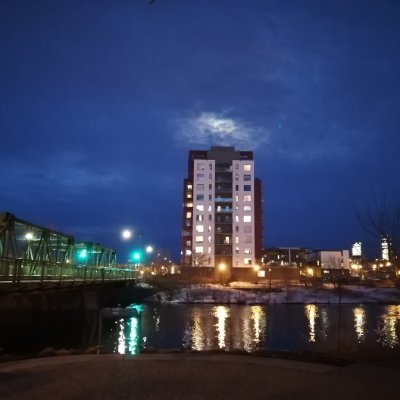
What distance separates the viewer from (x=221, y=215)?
127250 mm

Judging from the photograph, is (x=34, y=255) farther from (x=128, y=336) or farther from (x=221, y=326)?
(x=221, y=326)

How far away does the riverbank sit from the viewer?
89.7 metres

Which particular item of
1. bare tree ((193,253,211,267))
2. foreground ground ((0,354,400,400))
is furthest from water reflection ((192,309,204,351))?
bare tree ((193,253,211,267))

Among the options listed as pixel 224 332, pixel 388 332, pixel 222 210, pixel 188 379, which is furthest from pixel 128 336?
pixel 222 210

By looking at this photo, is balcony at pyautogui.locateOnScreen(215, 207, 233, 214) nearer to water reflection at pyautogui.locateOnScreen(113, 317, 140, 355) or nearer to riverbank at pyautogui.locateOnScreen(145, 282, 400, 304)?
riverbank at pyautogui.locateOnScreen(145, 282, 400, 304)

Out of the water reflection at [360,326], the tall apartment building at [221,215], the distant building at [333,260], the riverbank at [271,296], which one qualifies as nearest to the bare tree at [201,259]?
the tall apartment building at [221,215]

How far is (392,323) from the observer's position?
53.0 meters

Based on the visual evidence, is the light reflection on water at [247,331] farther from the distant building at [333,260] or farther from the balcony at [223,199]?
the distant building at [333,260]

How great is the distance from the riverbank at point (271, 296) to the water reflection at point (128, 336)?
33.4 metres

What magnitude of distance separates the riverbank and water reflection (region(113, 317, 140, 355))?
33.4 m

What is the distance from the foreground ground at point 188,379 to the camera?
12.9 metres

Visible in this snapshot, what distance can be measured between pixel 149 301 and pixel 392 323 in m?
52.3

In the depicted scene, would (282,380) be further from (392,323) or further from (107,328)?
(392,323)

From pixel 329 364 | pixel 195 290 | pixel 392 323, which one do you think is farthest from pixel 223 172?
pixel 329 364
